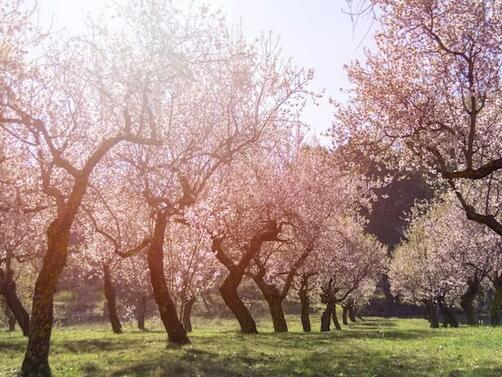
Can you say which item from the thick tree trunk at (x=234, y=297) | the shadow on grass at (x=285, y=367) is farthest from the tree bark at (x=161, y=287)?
the thick tree trunk at (x=234, y=297)

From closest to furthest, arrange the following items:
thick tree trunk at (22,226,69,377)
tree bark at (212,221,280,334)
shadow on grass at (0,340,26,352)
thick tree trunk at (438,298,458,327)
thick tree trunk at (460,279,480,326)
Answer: thick tree trunk at (22,226,69,377), shadow on grass at (0,340,26,352), tree bark at (212,221,280,334), thick tree trunk at (460,279,480,326), thick tree trunk at (438,298,458,327)

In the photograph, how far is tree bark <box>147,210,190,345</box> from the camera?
79.1ft

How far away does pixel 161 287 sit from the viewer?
2417 cm

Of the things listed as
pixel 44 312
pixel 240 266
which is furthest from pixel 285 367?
pixel 240 266

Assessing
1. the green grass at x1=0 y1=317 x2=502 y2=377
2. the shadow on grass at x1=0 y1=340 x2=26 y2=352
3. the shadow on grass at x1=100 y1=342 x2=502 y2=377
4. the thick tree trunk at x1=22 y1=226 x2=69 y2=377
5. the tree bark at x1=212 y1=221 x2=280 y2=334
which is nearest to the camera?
the thick tree trunk at x1=22 y1=226 x2=69 y2=377

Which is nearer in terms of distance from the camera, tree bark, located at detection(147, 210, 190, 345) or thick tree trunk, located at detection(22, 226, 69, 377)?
thick tree trunk, located at detection(22, 226, 69, 377)

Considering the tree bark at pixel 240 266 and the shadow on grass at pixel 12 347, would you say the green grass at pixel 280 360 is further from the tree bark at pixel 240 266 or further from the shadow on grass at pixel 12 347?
the tree bark at pixel 240 266

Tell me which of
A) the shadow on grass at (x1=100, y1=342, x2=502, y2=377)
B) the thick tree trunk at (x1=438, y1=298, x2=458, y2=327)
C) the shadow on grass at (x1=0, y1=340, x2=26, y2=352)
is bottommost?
the shadow on grass at (x1=100, y1=342, x2=502, y2=377)

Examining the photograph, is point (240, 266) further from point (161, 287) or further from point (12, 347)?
point (12, 347)

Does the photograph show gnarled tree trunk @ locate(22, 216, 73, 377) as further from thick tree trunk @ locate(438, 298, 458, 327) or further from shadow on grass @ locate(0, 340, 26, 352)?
thick tree trunk @ locate(438, 298, 458, 327)

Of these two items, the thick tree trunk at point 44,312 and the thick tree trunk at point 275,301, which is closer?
the thick tree trunk at point 44,312

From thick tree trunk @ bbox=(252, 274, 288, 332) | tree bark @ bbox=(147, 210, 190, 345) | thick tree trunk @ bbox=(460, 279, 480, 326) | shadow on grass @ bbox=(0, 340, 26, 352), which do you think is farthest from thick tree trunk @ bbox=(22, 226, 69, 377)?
thick tree trunk @ bbox=(460, 279, 480, 326)

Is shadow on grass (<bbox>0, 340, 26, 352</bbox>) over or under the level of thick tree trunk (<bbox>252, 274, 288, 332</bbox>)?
under

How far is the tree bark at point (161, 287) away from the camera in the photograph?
24.1 m
